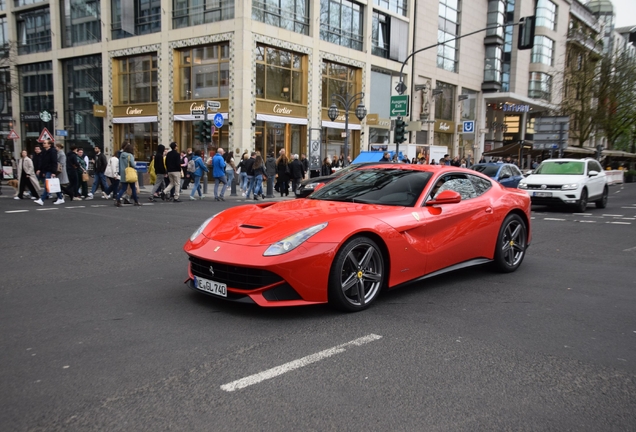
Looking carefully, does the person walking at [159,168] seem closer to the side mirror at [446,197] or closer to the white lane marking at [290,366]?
the side mirror at [446,197]

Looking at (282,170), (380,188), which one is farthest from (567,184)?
(380,188)

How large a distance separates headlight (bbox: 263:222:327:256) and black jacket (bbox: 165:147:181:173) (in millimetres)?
12088

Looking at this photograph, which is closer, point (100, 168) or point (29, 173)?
point (29, 173)

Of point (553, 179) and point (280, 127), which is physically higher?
point (280, 127)

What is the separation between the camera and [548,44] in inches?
2111

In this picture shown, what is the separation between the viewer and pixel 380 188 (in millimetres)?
5688

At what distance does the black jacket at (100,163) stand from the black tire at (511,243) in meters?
13.4

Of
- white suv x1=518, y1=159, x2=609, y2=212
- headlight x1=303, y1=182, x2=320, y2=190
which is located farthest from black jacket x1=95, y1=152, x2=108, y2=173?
white suv x1=518, y1=159, x2=609, y2=212

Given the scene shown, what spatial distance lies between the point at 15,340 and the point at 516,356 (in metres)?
3.77

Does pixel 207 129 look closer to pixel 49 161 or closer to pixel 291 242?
pixel 49 161

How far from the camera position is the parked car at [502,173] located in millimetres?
17625

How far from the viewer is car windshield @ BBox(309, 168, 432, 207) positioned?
5.47 metres

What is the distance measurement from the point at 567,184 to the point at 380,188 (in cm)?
1178

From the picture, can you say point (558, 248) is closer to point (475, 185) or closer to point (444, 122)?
point (475, 185)
